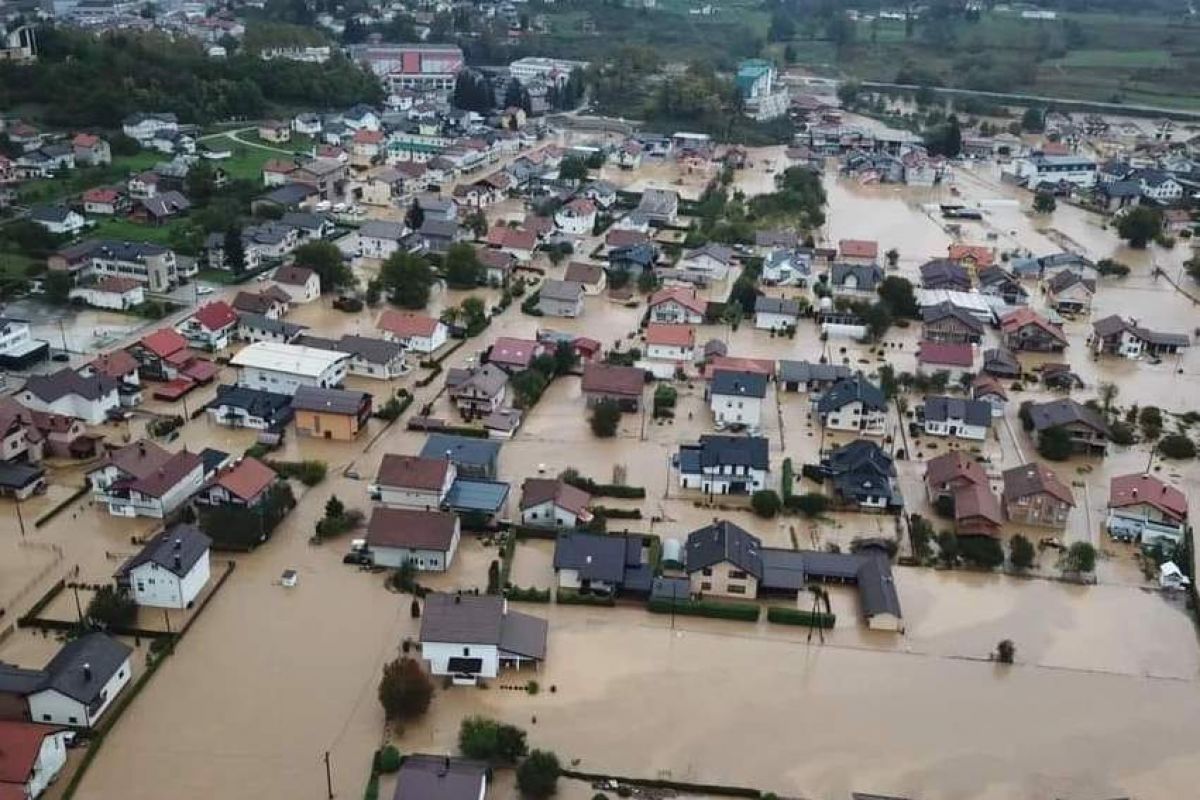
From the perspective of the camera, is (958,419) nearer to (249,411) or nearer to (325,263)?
(249,411)

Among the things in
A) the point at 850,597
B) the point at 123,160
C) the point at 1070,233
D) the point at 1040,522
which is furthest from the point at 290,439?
the point at 1070,233

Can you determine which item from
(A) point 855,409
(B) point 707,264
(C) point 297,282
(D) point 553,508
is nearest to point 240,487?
(D) point 553,508

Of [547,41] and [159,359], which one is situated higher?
[547,41]

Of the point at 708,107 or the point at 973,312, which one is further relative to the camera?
the point at 708,107

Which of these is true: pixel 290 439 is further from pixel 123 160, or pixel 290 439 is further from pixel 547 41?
pixel 547 41

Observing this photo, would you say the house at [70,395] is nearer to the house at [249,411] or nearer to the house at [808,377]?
the house at [249,411]

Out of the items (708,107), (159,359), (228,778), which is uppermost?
(708,107)
